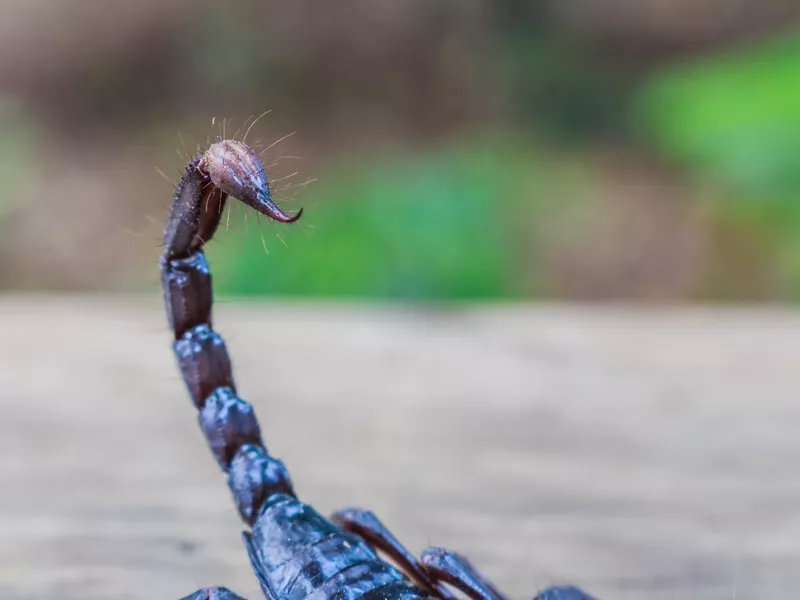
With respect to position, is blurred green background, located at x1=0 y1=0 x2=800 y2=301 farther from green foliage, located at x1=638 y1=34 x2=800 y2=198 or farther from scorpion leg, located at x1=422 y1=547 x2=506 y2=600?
scorpion leg, located at x1=422 y1=547 x2=506 y2=600

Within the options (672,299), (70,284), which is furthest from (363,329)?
(70,284)

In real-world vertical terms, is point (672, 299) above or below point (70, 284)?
below

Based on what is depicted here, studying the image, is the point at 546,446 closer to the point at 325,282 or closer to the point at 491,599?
the point at 491,599

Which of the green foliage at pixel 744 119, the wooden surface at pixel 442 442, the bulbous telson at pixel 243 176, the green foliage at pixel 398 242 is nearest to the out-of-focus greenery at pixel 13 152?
the green foliage at pixel 398 242

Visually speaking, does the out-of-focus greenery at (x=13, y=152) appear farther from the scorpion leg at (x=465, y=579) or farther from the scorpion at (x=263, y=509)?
the scorpion leg at (x=465, y=579)

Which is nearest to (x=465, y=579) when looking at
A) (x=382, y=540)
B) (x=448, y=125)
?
(x=382, y=540)

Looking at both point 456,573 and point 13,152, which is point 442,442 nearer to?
point 456,573

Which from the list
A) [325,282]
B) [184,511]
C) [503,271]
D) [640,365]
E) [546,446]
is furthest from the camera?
[503,271]
